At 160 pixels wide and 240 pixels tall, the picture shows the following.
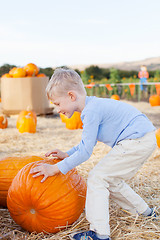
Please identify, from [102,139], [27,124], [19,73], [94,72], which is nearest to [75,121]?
[27,124]

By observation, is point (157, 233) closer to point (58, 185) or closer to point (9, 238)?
point (58, 185)

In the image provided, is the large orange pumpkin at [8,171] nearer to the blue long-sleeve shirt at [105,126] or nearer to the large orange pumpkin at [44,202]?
the large orange pumpkin at [44,202]

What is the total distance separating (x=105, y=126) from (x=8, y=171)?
3.45ft

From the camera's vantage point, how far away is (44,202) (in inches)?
84.0

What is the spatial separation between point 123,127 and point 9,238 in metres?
1.21

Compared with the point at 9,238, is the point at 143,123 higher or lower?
higher

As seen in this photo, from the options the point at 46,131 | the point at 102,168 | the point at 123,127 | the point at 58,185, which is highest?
the point at 123,127

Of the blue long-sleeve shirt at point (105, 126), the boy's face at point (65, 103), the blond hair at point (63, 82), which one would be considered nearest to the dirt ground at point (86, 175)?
the blue long-sleeve shirt at point (105, 126)

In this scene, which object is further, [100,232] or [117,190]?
[117,190]

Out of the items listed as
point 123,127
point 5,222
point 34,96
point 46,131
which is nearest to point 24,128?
point 46,131

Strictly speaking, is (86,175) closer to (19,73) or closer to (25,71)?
(19,73)

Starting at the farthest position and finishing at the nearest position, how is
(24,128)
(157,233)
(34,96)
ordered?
(34,96) → (24,128) → (157,233)

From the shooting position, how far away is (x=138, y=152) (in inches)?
85.2

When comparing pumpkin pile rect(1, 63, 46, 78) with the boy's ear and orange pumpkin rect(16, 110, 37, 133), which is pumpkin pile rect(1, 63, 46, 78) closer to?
orange pumpkin rect(16, 110, 37, 133)
